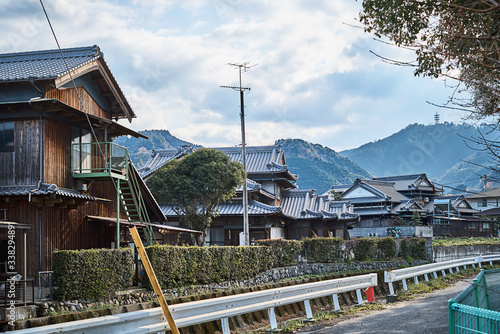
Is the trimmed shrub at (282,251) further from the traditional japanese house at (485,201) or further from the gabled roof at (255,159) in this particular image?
the traditional japanese house at (485,201)

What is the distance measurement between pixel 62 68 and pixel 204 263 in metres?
9.98

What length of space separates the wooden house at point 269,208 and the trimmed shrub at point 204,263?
13.1 metres

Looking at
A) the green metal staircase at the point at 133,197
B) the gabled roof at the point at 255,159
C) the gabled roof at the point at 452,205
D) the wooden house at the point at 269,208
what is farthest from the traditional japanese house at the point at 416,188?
the green metal staircase at the point at 133,197

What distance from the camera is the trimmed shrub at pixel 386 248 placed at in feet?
128

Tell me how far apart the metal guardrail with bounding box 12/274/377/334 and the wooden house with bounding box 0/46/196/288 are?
914 centimetres

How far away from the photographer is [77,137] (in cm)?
2266

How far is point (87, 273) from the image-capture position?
1744 centimetres

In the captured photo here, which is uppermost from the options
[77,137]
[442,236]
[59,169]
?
[77,137]

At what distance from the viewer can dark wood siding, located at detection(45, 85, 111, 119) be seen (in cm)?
2137

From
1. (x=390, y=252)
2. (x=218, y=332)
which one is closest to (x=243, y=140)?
(x=390, y=252)

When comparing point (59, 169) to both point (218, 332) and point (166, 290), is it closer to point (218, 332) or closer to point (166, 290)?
point (166, 290)

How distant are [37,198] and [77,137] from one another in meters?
4.01

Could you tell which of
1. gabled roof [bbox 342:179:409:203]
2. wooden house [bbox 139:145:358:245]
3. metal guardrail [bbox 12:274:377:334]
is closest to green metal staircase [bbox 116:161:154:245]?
metal guardrail [bbox 12:274:377:334]

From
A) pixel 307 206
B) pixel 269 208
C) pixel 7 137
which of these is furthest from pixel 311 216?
pixel 7 137
